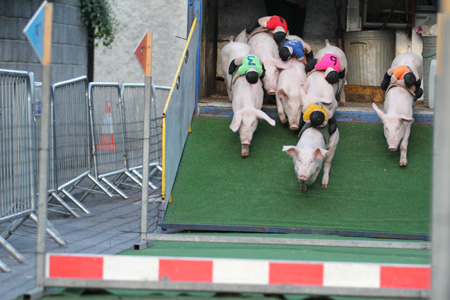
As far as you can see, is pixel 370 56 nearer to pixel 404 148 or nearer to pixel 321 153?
pixel 404 148

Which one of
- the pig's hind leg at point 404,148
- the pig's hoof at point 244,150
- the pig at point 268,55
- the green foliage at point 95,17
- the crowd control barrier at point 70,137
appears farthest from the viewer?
the green foliage at point 95,17

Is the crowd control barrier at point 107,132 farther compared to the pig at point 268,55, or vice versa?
the crowd control barrier at point 107,132

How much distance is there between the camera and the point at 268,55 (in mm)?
9039

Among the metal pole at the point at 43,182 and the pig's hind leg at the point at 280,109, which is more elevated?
the pig's hind leg at the point at 280,109

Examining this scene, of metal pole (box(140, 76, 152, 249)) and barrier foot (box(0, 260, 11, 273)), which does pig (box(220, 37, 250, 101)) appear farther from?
barrier foot (box(0, 260, 11, 273))

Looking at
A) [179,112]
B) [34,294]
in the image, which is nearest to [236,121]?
[179,112]

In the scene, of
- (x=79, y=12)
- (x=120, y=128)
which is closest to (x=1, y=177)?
(x=120, y=128)

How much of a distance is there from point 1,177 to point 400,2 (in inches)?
258

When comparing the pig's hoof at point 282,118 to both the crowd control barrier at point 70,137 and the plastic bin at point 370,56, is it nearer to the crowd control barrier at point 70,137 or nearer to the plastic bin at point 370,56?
the crowd control barrier at point 70,137

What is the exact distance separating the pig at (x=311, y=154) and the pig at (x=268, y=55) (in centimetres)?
93

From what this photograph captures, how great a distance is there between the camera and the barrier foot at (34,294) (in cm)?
466

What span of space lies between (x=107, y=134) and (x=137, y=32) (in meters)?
9.94

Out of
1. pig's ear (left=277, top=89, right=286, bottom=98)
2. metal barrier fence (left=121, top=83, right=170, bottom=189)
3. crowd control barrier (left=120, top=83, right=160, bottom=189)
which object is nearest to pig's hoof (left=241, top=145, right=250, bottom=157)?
pig's ear (left=277, top=89, right=286, bottom=98)

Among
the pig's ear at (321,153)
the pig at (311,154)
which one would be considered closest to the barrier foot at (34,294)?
the pig at (311,154)
